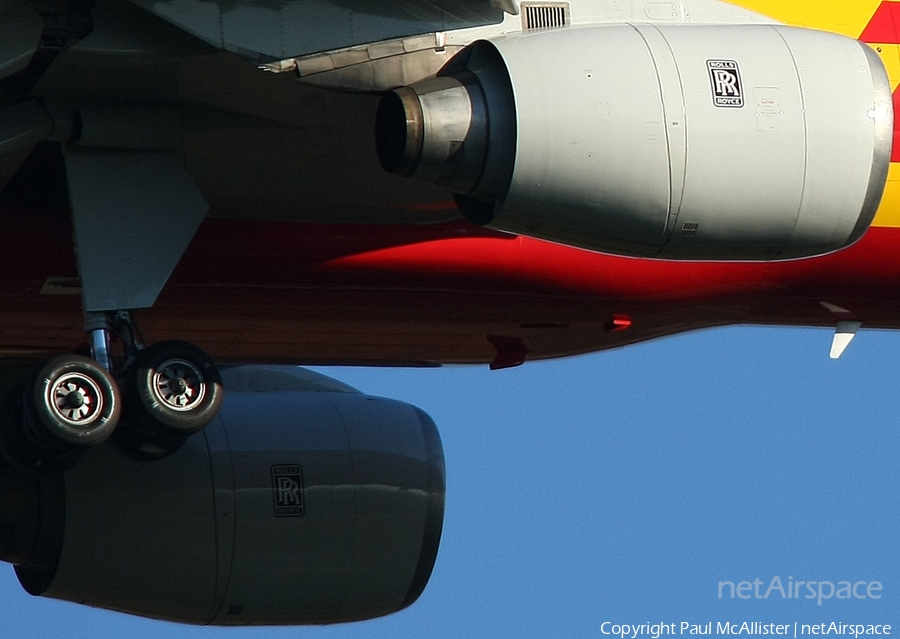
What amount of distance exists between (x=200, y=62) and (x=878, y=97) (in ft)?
12.6

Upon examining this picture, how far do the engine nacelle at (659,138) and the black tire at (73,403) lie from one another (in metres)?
2.04

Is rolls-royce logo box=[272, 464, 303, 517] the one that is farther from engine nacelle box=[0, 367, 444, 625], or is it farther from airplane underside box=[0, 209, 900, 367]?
airplane underside box=[0, 209, 900, 367]

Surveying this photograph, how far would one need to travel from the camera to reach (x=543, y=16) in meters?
11.4

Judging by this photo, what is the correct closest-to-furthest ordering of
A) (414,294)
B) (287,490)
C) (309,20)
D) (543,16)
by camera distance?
(309,20)
(543,16)
(414,294)
(287,490)

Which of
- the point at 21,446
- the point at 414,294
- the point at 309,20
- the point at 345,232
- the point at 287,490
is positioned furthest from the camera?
the point at 287,490

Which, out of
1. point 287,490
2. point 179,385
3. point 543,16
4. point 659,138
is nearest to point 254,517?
point 287,490

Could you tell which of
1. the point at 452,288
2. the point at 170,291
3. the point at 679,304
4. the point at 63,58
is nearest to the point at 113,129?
the point at 63,58

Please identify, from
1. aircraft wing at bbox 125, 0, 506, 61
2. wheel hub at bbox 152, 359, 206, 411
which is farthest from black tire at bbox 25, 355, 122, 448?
aircraft wing at bbox 125, 0, 506, 61

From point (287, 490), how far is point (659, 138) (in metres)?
4.49

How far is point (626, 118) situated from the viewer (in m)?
10.4

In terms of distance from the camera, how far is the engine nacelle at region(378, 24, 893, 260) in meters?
10.4

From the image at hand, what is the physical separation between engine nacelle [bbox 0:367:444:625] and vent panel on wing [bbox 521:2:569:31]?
3864mm

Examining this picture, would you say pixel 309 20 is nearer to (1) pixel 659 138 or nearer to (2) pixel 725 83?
(1) pixel 659 138

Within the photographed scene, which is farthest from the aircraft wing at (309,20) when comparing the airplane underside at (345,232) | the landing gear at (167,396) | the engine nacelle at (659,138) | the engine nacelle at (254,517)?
the engine nacelle at (254,517)
